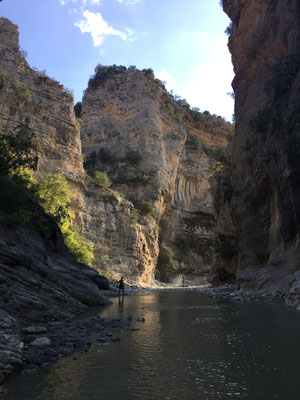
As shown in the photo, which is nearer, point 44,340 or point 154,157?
point 44,340

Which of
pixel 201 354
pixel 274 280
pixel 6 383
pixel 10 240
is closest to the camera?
pixel 6 383

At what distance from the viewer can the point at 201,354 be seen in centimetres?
543

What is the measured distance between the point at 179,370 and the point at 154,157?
163 ft

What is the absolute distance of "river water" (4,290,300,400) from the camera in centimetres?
376

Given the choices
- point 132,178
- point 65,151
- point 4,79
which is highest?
point 4,79

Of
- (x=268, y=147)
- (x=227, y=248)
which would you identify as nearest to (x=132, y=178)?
(x=227, y=248)

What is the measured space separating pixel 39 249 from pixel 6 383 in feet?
28.6

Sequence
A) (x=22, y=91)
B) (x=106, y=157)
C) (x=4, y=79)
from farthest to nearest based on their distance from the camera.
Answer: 1. (x=106, y=157)
2. (x=22, y=91)
3. (x=4, y=79)

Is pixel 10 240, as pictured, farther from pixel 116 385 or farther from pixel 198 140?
pixel 198 140

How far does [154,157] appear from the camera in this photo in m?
53.3

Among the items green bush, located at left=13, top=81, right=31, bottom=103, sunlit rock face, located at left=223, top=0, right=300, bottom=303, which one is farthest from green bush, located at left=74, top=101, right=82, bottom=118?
sunlit rock face, located at left=223, top=0, right=300, bottom=303

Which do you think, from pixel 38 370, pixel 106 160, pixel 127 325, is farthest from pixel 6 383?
pixel 106 160

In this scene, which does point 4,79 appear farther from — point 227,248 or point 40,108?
point 227,248

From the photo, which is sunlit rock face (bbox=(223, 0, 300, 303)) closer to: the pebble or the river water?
the river water
